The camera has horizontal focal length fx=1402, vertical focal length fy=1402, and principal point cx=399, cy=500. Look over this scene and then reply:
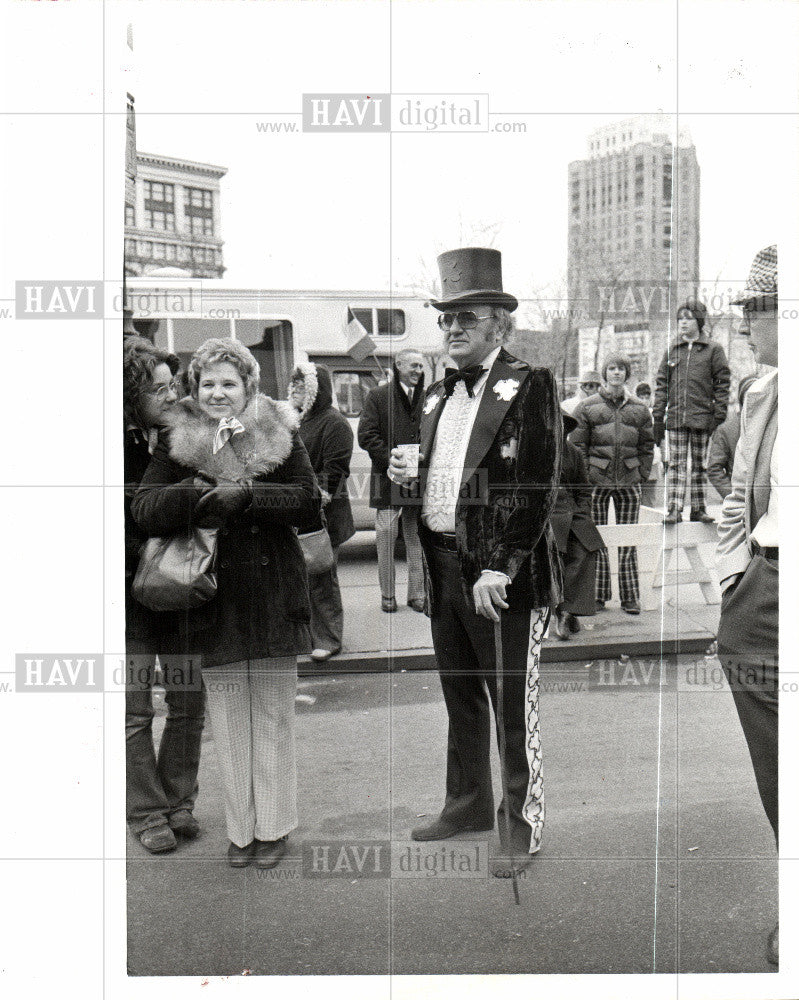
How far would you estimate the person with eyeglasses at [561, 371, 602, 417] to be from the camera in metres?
3.84

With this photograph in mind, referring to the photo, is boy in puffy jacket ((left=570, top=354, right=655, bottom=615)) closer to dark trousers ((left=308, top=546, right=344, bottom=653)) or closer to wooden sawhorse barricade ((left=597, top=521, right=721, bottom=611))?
wooden sawhorse barricade ((left=597, top=521, right=721, bottom=611))

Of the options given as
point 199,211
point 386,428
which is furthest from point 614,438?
point 199,211

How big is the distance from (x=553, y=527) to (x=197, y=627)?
1.04 m

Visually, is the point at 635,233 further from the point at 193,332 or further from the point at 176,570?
the point at 176,570

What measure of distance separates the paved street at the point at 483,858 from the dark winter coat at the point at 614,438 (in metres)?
0.53

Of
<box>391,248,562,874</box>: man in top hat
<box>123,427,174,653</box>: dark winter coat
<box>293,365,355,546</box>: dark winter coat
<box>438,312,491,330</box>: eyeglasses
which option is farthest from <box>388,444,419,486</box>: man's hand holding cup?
<box>123,427,174,653</box>: dark winter coat

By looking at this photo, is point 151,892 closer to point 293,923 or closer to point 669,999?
point 293,923

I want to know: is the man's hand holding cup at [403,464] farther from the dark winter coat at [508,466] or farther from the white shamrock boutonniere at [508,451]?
the white shamrock boutonniere at [508,451]

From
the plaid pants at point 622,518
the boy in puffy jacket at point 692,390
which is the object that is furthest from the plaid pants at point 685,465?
the plaid pants at point 622,518

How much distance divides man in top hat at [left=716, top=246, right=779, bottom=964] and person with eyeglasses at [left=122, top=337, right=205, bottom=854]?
152 cm

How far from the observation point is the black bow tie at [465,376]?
3.89m

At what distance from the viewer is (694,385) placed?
12.7ft

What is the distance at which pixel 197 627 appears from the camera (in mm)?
3936

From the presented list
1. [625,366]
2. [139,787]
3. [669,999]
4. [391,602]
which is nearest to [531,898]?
[669,999]
